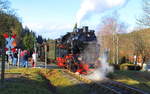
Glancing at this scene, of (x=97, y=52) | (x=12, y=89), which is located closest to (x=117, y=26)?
(x=97, y=52)

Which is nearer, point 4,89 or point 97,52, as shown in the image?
point 4,89

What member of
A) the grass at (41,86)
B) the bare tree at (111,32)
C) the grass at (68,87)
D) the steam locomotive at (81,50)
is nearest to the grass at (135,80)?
the steam locomotive at (81,50)

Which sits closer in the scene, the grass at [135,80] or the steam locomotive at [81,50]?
the grass at [135,80]

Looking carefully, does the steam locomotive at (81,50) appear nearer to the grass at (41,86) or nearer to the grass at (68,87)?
the grass at (41,86)

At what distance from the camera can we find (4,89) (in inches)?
496

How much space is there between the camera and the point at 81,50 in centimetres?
2534

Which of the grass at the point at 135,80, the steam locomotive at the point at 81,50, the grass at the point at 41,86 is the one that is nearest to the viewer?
the grass at the point at 41,86

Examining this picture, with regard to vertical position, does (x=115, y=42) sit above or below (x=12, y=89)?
above

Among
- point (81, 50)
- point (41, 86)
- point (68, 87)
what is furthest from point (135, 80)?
point (41, 86)

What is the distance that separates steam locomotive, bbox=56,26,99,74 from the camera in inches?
963

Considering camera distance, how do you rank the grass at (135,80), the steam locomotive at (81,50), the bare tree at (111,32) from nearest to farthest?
1. the grass at (135,80)
2. the steam locomotive at (81,50)
3. the bare tree at (111,32)

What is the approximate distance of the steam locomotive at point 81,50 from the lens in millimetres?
24453

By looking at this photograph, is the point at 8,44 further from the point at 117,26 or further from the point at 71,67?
the point at 117,26

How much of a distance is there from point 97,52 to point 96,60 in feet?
3.11
